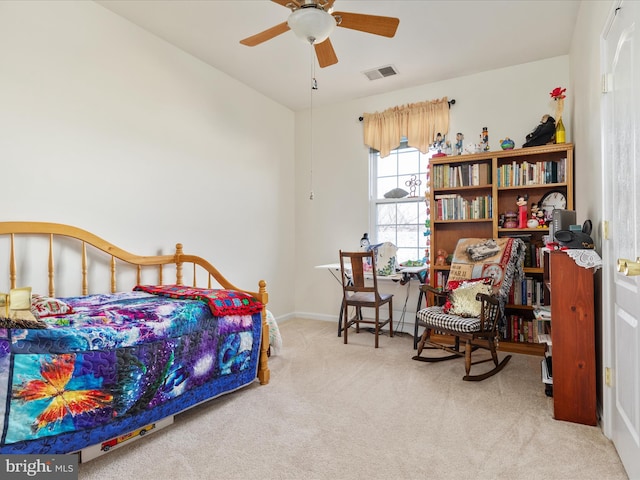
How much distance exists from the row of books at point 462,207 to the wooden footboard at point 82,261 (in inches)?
82.5

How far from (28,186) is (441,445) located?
278 cm

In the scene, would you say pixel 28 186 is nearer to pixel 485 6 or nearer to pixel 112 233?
pixel 112 233

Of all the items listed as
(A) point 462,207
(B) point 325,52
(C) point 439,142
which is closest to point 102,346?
(B) point 325,52

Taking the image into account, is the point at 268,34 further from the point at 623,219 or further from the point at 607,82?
the point at 623,219

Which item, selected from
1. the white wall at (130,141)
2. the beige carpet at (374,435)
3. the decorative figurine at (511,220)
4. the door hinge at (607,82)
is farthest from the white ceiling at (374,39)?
the beige carpet at (374,435)

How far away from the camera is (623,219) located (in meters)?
1.66

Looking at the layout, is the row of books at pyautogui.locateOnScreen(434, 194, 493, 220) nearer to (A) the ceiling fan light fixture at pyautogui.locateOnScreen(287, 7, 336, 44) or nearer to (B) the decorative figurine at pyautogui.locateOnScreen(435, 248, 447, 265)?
(B) the decorative figurine at pyautogui.locateOnScreen(435, 248, 447, 265)

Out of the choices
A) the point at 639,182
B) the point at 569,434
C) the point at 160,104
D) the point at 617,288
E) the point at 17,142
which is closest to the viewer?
the point at 639,182

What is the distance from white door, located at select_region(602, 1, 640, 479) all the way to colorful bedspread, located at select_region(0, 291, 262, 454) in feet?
6.54

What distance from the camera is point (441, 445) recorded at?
6.05 feet

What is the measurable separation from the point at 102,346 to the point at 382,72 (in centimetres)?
342

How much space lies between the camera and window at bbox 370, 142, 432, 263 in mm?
4250

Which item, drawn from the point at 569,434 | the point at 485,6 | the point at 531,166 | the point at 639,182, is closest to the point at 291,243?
the point at 531,166

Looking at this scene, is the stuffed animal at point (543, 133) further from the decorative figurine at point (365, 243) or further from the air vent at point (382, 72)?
the decorative figurine at point (365, 243)
